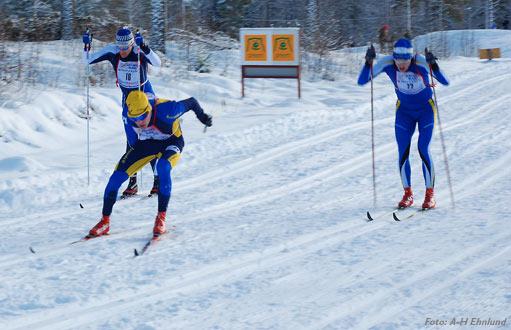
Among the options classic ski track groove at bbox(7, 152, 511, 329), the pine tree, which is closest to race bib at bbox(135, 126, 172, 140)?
classic ski track groove at bbox(7, 152, 511, 329)

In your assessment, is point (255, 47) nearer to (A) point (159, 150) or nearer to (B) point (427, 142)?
(B) point (427, 142)

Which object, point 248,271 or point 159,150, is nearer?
point 248,271

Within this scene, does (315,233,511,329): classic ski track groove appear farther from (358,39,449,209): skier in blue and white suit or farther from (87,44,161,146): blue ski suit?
(87,44,161,146): blue ski suit

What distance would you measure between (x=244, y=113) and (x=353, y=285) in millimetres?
10081

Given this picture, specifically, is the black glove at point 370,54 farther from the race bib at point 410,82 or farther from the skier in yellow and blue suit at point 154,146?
the skier in yellow and blue suit at point 154,146

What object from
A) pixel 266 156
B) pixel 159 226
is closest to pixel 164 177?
pixel 159 226

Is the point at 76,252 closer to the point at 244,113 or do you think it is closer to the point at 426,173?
the point at 426,173

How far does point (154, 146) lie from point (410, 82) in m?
2.93

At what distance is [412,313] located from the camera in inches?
184

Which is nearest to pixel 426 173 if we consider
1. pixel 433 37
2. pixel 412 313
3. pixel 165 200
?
pixel 165 200

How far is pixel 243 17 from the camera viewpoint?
38.2 metres

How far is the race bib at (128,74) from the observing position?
8.88 meters

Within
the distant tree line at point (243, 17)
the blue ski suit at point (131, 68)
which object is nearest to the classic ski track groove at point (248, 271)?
the blue ski suit at point (131, 68)

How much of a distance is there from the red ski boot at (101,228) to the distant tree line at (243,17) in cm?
852
